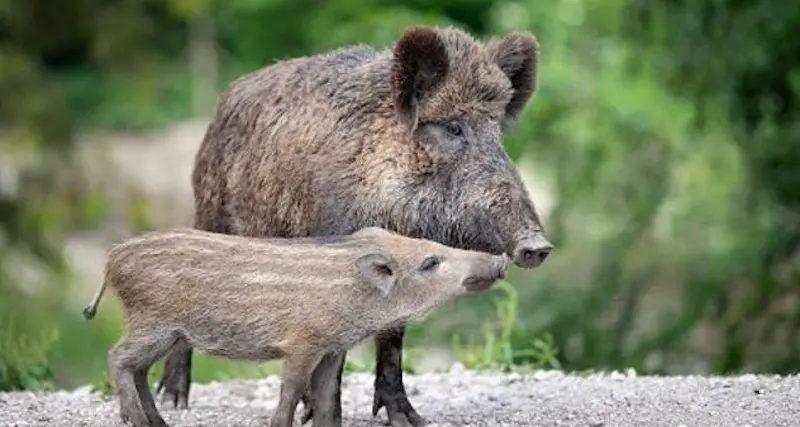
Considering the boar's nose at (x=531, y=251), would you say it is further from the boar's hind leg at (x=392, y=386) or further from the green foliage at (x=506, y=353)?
the green foliage at (x=506, y=353)

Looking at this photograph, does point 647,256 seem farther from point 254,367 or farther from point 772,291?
point 254,367

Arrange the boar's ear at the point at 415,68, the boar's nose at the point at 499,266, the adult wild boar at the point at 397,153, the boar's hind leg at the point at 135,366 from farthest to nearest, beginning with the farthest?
the boar's ear at the point at 415,68, the adult wild boar at the point at 397,153, the boar's hind leg at the point at 135,366, the boar's nose at the point at 499,266

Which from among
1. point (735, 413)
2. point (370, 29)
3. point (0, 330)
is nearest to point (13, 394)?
point (0, 330)

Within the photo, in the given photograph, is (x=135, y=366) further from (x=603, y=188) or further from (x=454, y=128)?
(x=603, y=188)

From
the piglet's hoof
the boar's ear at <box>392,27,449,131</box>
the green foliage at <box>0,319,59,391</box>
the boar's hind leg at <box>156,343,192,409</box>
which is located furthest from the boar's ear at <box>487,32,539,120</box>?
the green foliage at <box>0,319,59,391</box>

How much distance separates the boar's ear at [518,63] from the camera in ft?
29.3

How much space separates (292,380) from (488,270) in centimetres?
93

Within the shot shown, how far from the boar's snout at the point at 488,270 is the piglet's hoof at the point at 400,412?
3.60 feet

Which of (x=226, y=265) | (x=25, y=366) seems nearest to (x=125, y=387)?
(x=226, y=265)

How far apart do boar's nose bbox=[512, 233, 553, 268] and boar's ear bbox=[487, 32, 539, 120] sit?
3.05 feet

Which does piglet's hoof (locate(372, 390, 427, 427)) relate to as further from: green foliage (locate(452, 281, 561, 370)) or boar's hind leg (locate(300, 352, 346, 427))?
green foliage (locate(452, 281, 561, 370))

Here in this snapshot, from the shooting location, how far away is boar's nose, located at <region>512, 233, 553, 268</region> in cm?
816

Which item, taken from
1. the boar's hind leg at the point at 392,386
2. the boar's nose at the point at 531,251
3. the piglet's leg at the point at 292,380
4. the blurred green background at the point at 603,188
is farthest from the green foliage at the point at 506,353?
the piglet's leg at the point at 292,380

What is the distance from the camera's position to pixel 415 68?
8602 millimetres
